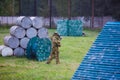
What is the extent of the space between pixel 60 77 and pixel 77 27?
17265 millimetres

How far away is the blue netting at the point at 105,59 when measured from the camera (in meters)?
7.26

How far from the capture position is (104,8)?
1372 inches

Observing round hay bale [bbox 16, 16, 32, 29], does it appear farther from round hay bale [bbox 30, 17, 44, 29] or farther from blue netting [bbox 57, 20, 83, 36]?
blue netting [bbox 57, 20, 83, 36]

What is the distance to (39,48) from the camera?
520 inches

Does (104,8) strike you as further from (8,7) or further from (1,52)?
(1,52)

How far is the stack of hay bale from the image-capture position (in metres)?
14.4

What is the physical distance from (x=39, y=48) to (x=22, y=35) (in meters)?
1.64

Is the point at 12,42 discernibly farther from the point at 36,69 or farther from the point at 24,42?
the point at 36,69

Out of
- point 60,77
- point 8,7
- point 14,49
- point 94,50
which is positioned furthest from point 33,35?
point 8,7

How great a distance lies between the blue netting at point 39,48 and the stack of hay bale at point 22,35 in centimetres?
99

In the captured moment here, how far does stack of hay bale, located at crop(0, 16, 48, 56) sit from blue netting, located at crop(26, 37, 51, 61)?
0.99 m

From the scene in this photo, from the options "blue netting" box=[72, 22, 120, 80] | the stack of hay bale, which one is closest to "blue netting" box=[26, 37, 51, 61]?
the stack of hay bale

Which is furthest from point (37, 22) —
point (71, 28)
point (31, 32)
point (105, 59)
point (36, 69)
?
point (71, 28)

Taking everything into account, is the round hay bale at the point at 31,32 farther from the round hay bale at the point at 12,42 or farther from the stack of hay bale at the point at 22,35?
the round hay bale at the point at 12,42
